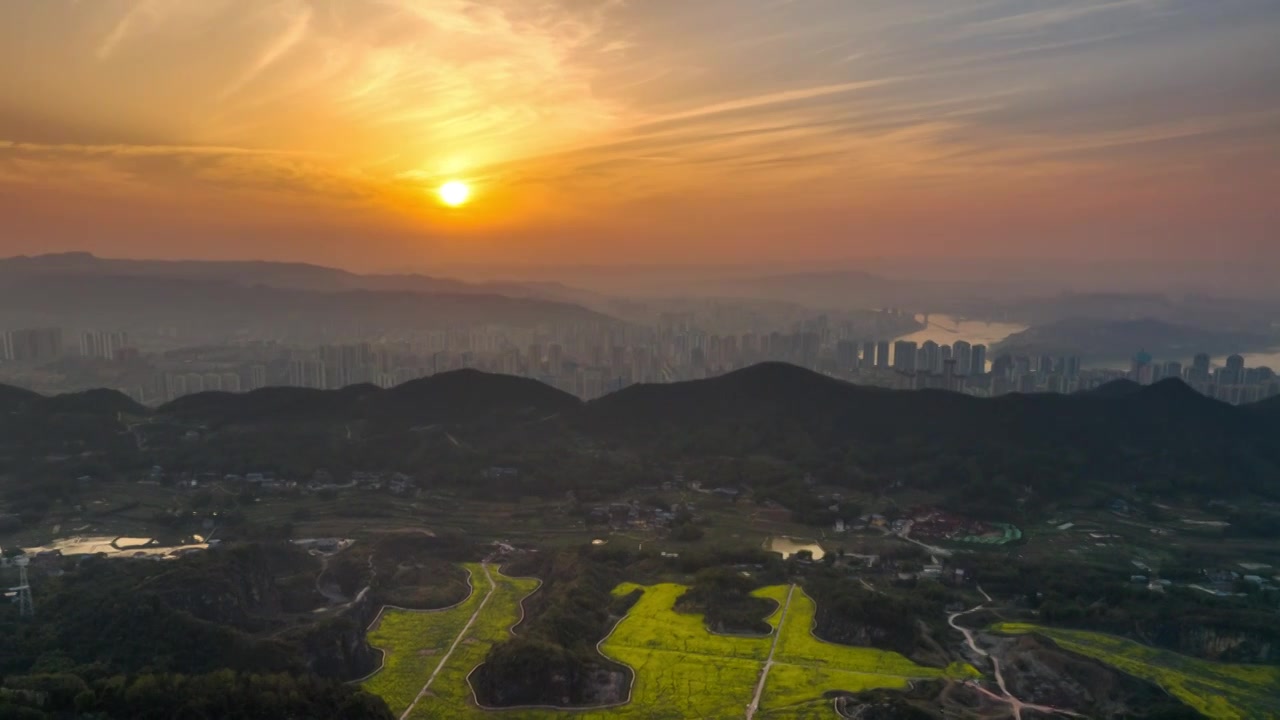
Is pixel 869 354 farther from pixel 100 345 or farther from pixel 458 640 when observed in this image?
pixel 100 345

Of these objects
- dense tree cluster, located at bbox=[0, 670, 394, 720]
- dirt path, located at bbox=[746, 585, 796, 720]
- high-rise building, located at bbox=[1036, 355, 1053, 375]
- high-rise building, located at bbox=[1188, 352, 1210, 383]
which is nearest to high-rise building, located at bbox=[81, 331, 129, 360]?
dense tree cluster, located at bbox=[0, 670, 394, 720]

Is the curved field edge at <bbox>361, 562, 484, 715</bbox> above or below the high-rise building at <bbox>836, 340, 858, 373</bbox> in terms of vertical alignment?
below

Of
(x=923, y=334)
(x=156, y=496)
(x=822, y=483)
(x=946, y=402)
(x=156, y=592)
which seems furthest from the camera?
(x=923, y=334)

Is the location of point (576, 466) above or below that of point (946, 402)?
below

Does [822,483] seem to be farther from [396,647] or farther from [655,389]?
[396,647]

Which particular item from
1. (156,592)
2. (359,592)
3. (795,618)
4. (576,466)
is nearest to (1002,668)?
(795,618)

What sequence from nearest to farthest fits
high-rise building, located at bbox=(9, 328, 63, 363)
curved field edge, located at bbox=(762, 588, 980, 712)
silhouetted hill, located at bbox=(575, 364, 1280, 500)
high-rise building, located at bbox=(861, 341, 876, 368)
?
curved field edge, located at bbox=(762, 588, 980, 712)
silhouetted hill, located at bbox=(575, 364, 1280, 500)
high-rise building, located at bbox=(861, 341, 876, 368)
high-rise building, located at bbox=(9, 328, 63, 363)

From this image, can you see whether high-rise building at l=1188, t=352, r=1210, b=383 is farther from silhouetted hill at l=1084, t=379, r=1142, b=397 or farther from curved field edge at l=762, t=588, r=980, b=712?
curved field edge at l=762, t=588, r=980, b=712

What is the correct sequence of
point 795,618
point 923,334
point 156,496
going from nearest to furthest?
point 795,618 < point 156,496 < point 923,334

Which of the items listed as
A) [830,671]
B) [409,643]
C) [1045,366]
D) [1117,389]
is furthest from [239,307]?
[830,671]
